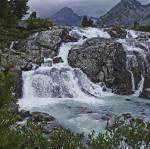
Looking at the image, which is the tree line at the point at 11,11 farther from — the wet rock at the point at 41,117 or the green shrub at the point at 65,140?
the green shrub at the point at 65,140

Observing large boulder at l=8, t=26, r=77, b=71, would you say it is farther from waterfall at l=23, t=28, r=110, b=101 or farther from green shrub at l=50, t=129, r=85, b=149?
green shrub at l=50, t=129, r=85, b=149

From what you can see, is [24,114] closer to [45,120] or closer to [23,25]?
[45,120]

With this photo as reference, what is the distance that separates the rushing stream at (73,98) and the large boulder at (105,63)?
89 cm

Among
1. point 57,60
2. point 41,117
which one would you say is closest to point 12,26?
point 57,60

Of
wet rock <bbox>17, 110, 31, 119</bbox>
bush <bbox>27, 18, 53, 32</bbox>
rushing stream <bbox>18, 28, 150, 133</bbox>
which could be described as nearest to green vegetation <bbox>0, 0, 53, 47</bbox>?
bush <bbox>27, 18, 53, 32</bbox>

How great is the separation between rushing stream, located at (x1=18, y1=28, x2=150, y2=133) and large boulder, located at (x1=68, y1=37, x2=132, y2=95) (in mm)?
892

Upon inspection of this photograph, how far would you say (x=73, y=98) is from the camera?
49.4m

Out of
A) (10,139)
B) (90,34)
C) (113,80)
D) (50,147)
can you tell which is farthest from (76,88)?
(10,139)

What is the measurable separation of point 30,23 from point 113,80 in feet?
63.0

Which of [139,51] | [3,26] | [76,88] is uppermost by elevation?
[3,26]

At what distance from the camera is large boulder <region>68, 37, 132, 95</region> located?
54250 millimetres

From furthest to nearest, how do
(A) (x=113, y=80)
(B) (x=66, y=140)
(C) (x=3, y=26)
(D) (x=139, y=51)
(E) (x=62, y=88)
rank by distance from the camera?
1. (C) (x=3, y=26)
2. (D) (x=139, y=51)
3. (A) (x=113, y=80)
4. (E) (x=62, y=88)
5. (B) (x=66, y=140)

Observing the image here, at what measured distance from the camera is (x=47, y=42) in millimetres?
58156

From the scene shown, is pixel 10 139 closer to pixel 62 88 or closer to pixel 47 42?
pixel 62 88
